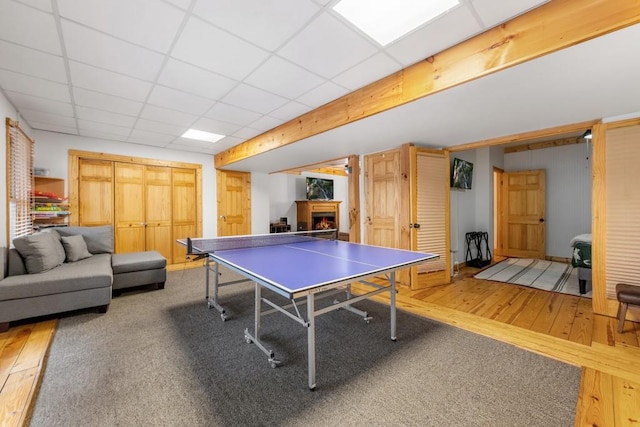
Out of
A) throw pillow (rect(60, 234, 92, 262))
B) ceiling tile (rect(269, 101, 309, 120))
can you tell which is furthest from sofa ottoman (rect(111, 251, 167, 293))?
ceiling tile (rect(269, 101, 309, 120))

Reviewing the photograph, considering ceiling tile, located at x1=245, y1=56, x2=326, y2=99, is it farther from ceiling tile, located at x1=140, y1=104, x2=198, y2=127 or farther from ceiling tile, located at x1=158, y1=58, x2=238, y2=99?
ceiling tile, located at x1=140, y1=104, x2=198, y2=127

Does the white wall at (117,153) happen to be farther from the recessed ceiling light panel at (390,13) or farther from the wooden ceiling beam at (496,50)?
the recessed ceiling light panel at (390,13)

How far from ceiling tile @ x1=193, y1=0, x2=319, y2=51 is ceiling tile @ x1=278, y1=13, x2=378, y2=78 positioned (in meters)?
0.09

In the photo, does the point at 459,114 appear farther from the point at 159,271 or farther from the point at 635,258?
the point at 159,271

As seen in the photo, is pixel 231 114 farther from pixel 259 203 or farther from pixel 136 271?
pixel 259 203

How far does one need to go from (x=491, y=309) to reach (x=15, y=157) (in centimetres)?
617

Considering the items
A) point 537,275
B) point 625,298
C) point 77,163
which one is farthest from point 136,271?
point 537,275

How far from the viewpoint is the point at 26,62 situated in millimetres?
2271

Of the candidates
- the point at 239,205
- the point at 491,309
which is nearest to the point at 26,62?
the point at 239,205

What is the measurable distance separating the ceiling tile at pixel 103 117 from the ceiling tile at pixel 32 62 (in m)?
0.92

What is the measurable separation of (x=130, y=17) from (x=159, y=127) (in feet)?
8.64

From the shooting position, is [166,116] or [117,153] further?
[117,153]

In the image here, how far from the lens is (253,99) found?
9.75 feet

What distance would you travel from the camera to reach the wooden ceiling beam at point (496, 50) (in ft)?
4.85
